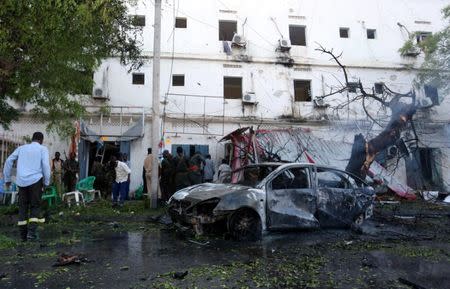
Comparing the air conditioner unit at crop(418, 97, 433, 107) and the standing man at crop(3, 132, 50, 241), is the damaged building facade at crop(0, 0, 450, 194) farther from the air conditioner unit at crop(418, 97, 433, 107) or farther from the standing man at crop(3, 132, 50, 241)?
the standing man at crop(3, 132, 50, 241)

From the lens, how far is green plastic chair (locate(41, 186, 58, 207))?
10367 mm

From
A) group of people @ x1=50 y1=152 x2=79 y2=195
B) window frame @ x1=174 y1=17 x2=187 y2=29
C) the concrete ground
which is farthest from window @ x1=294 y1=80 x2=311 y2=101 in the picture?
group of people @ x1=50 y1=152 x2=79 y2=195

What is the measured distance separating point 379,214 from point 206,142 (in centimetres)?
815

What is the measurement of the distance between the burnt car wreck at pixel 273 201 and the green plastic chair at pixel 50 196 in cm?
463

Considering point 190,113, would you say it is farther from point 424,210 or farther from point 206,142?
point 424,210

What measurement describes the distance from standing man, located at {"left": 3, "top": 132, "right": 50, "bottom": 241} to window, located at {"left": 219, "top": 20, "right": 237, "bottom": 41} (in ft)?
42.7

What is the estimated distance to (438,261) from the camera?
226 inches

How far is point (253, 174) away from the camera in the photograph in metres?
8.09

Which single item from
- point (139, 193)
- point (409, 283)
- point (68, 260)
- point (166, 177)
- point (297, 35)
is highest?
point (297, 35)

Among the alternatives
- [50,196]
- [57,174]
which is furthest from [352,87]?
[50,196]

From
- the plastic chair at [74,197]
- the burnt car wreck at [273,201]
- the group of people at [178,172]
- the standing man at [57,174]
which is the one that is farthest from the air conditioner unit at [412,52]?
the standing man at [57,174]

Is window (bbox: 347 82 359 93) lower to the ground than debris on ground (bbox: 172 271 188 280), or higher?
higher

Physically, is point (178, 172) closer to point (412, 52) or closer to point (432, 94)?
point (432, 94)

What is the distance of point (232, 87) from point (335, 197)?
10456 mm
